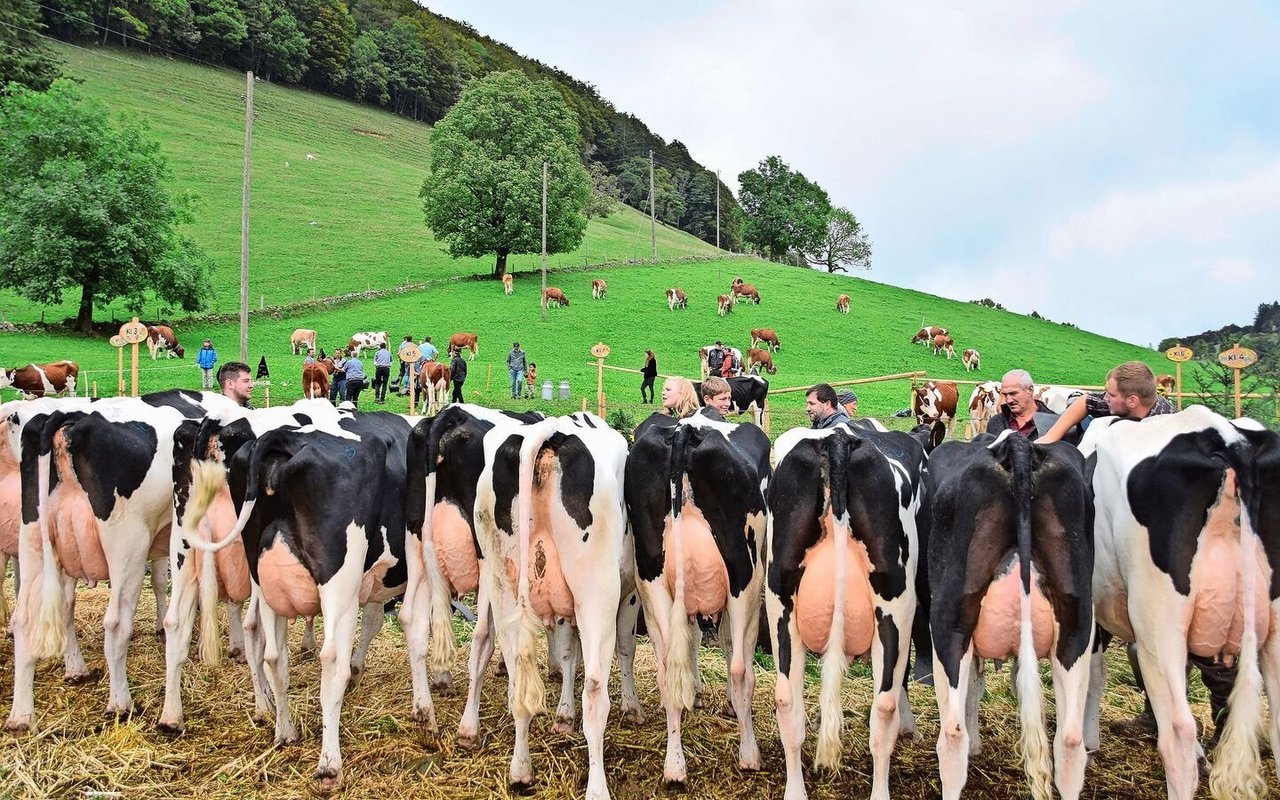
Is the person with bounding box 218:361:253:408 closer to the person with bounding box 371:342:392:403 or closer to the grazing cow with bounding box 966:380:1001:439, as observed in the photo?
the grazing cow with bounding box 966:380:1001:439

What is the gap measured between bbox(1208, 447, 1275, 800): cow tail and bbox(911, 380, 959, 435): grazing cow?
14.8m

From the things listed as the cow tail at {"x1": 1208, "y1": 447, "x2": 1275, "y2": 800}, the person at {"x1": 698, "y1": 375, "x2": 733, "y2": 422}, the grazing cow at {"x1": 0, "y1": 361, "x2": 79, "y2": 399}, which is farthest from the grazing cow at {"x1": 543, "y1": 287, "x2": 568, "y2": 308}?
the cow tail at {"x1": 1208, "y1": 447, "x2": 1275, "y2": 800}

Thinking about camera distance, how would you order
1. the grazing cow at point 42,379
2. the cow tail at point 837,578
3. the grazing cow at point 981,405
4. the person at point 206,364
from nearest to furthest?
the cow tail at point 837,578 < the grazing cow at point 981,405 < the grazing cow at point 42,379 < the person at point 206,364

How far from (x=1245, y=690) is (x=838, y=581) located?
82.9 inches

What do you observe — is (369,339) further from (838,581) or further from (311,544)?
(838,581)

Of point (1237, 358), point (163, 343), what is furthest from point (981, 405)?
point (163, 343)

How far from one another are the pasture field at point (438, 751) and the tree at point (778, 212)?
78.9 m

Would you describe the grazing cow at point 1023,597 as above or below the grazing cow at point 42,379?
above

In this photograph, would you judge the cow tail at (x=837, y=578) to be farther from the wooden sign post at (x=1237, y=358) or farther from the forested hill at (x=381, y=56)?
the forested hill at (x=381, y=56)

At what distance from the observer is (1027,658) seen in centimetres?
432

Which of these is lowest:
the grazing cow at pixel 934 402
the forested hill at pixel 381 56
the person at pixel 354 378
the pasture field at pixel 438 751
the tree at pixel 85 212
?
the pasture field at pixel 438 751

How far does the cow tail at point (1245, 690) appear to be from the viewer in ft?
14.0

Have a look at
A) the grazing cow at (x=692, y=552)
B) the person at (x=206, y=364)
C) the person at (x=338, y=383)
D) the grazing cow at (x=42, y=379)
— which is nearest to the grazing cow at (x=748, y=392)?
the person at (x=338, y=383)

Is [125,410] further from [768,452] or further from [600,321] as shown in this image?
[600,321]
